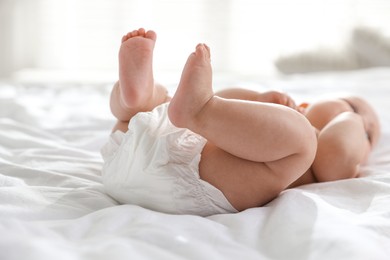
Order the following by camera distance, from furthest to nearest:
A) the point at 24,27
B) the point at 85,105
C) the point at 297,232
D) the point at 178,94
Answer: the point at 24,27
the point at 85,105
the point at 178,94
the point at 297,232

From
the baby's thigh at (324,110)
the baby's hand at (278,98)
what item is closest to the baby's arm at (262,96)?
the baby's hand at (278,98)

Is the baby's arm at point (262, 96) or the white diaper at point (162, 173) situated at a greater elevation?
the baby's arm at point (262, 96)

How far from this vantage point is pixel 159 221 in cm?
74

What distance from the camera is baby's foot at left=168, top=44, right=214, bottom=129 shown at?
823 mm

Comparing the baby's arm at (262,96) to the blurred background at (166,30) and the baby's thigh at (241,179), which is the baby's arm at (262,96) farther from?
the blurred background at (166,30)

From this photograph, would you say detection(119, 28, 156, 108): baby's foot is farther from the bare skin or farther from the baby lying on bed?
the bare skin

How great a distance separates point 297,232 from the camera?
0.72 meters

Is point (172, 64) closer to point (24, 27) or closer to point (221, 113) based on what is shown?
point (24, 27)

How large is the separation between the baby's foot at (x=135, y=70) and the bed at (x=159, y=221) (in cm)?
17

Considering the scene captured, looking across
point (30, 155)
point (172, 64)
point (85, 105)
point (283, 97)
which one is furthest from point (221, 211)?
point (172, 64)

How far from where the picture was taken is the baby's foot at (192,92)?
2.70 ft

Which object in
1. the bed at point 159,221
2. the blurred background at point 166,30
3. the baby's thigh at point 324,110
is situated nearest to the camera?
the bed at point 159,221

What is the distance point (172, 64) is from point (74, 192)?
2.38 meters

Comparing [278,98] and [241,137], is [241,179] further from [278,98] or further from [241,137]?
[278,98]
